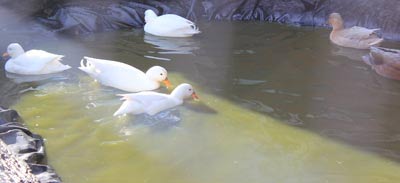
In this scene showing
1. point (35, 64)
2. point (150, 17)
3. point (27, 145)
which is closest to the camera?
point (27, 145)

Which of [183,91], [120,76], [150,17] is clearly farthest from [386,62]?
[150,17]

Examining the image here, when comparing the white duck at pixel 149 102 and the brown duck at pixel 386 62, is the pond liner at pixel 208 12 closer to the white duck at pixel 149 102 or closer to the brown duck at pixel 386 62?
the brown duck at pixel 386 62

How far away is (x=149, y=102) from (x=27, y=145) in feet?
3.59

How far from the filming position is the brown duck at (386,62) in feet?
17.1

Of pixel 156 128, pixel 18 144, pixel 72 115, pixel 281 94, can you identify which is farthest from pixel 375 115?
pixel 18 144

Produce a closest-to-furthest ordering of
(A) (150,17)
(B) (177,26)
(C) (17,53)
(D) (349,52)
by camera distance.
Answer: (C) (17,53)
(D) (349,52)
(B) (177,26)
(A) (150,17)

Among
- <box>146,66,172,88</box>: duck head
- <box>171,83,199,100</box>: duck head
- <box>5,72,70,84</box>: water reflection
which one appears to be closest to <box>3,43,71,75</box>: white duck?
<box>5,72,70,84</box>: water reflection

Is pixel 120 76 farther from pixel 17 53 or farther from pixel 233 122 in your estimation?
pixel 17 53

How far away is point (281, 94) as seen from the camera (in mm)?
4766

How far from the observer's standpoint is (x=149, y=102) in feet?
13.7

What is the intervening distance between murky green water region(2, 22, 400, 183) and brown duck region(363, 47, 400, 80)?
0.10 meters

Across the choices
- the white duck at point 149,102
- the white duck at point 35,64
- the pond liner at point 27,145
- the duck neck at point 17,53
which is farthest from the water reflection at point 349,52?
the pond liner at point 27,145

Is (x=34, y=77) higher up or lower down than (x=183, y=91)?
lower down

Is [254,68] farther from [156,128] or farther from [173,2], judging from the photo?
[173,2]
